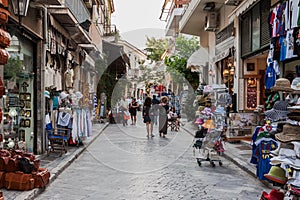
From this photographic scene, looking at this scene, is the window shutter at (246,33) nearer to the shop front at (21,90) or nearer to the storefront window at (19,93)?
the shop front at (21,90)

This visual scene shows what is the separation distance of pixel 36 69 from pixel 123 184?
14.8 ft

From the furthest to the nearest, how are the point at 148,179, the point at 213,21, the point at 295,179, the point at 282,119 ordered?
the point at 213,21 → the point at 148,179 → the point at 282,119 → the point at 295,179

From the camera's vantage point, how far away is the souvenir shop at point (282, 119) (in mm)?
4816

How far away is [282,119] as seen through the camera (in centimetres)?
664

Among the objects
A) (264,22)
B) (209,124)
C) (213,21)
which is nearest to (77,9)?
(213,21)

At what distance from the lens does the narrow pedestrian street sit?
6.71m

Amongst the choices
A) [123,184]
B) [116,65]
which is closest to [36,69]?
[123,184]

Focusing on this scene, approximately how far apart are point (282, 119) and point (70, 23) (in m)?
8.96

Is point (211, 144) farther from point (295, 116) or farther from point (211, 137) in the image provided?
point (295, 116)

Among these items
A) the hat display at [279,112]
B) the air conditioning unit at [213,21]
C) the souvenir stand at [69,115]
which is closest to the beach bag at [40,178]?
the hat display at [279,112]

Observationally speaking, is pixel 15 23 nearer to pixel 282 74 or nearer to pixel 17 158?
pixel 17 158

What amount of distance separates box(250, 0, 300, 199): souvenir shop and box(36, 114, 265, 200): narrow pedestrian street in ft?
2.19

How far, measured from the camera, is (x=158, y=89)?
1741 inches

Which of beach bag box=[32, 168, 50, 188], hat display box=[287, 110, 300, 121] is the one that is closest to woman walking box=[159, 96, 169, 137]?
beach bag box=[32, 168, 50, 188]
